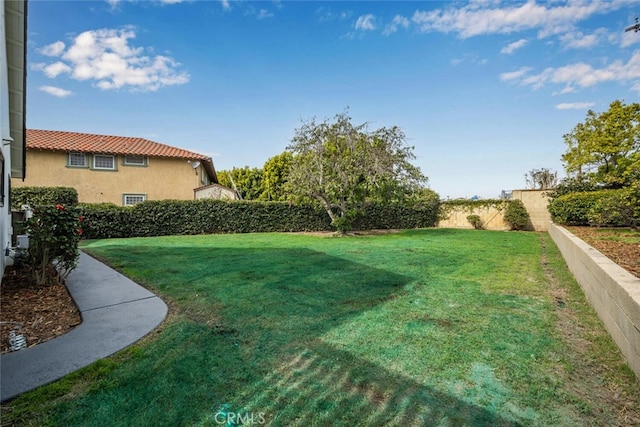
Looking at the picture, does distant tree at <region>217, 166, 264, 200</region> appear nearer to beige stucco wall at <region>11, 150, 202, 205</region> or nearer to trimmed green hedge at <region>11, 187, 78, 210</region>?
beige stucco wall at <region>11, 150, 202, 205</region>

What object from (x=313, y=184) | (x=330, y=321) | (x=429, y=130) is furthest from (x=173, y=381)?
(x=429, y=130)

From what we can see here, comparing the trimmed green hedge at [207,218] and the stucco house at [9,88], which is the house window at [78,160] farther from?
the stucco house at [9,88]

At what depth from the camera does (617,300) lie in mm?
3012

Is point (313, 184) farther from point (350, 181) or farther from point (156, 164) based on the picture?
point (156, 164)

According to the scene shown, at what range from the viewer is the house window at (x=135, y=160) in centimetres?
1844

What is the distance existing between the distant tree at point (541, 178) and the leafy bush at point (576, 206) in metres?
15.0

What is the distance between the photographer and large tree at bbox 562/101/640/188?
56.7ft

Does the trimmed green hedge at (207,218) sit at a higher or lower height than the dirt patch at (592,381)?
higher

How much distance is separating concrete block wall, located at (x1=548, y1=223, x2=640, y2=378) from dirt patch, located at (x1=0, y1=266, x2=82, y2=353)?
225 inches

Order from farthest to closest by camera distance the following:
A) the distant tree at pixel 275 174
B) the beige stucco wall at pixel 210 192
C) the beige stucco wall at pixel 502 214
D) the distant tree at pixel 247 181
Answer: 1. the distant tree at pixel 247 181
2. the distant tree at pixel 275 174
3. the beige stucco wall at pixel 210 192
4. the beige stucco wall at pixel 502 214

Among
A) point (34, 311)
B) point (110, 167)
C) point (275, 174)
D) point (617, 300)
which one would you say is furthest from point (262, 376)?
point (275, 174)

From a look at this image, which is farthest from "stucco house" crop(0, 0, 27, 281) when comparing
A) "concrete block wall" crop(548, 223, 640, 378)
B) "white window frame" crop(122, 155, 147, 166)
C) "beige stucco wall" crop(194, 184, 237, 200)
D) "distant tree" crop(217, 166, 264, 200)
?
"distant tree" crop(217, 166, 264, 200)

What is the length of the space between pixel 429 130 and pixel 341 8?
26.2 ft

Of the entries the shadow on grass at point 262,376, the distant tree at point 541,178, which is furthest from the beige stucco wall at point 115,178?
the distant tree at point 541,178
